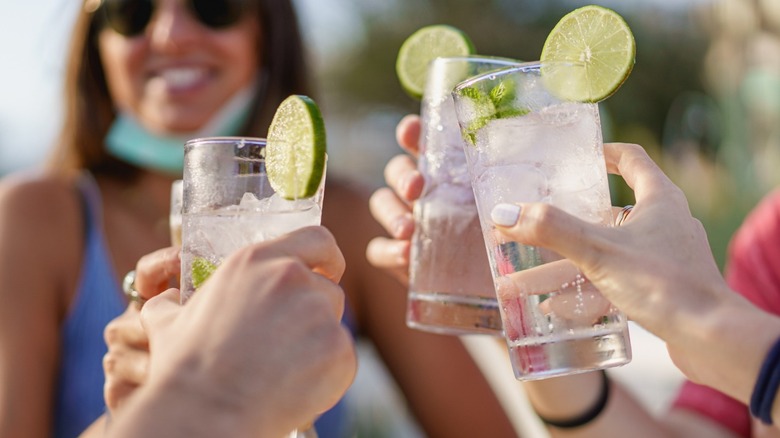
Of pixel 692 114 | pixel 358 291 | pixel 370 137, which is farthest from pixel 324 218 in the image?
pixel 370 137

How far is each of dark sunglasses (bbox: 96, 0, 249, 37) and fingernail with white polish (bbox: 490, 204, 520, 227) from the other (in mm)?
1934

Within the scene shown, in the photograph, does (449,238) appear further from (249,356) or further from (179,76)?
(179,76)

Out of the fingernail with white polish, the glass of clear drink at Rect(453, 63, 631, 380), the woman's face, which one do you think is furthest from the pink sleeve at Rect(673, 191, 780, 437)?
the woman's face

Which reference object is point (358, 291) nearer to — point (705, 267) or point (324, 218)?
point (324, 218)

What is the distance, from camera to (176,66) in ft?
9.87

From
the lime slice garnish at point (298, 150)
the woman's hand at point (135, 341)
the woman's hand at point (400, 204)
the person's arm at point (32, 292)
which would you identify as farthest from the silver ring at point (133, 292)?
the person's arm at point (32, 292)

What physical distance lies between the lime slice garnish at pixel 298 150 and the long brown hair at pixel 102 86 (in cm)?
179

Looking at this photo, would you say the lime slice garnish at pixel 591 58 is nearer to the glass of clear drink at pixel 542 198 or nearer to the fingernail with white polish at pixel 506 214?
the glass of clear drink at pixel 542 198

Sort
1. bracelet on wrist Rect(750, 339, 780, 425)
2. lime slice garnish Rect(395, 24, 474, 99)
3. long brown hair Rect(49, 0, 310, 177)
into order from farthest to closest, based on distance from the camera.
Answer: long brown hair Rect(49, 0, 310, 177)
lime slice garnish Rect(395, 24, 474, 99)
bracelet on wrist Rect(750, 339, 780, 425)

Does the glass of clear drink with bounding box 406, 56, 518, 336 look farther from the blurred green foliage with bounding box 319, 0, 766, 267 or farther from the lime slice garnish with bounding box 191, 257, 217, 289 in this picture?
the blurred green foliage with bounding box 319, 0, 766, 267

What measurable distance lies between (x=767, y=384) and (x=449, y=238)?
827 millimetres

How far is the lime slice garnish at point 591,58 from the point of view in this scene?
4.73 ft

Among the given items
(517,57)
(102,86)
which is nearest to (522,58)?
(517,57)

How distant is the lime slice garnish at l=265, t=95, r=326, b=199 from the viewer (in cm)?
132
